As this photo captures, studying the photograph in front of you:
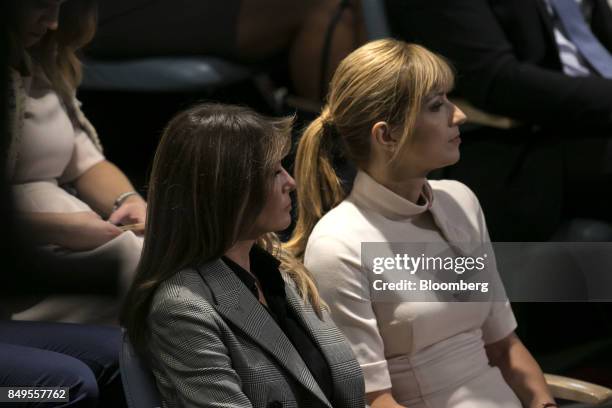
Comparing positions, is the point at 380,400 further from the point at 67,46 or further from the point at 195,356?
the point at 67,46

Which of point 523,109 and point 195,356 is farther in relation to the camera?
point 523,109

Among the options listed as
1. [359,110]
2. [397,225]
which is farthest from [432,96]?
[397,225]

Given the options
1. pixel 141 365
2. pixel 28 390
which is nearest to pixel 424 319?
pixel 141 365

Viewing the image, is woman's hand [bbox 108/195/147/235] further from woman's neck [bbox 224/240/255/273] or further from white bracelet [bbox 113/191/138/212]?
woman's neck [bbox 224/240/255/273]

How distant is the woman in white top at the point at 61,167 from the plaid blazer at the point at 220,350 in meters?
0.51

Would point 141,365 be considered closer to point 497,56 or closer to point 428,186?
point 428,186

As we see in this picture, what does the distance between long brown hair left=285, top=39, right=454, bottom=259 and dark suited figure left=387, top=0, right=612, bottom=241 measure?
511 millimetres

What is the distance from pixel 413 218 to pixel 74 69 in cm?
82

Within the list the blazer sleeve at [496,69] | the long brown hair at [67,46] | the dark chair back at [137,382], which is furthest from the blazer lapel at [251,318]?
the blazer sleeve at [496,69]

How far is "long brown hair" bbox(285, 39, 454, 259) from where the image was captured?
199 cm

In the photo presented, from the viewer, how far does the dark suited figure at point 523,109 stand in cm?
255

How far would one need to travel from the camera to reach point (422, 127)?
204 cm

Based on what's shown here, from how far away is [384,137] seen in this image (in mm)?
2029

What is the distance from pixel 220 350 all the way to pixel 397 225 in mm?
520
